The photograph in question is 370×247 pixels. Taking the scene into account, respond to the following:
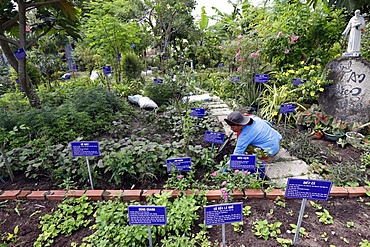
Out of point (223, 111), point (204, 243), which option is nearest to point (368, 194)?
point (204, 243)

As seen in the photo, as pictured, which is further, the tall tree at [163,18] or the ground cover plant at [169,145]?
the tall tree at [163,18]

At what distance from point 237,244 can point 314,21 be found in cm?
466

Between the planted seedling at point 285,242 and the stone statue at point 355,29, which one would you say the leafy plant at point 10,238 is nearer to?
the planted seedling at point 285,242

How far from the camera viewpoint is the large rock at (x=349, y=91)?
3.51m

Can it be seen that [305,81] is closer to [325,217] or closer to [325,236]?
[325,217]

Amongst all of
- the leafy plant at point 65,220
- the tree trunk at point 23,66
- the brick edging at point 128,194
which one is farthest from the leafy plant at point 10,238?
the tree trunk at point 23,66

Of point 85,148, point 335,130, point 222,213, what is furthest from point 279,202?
point 335,130

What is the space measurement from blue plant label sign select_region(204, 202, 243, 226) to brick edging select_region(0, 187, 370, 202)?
636 mm

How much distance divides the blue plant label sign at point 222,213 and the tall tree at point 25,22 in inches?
136

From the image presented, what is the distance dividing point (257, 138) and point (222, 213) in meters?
1.38

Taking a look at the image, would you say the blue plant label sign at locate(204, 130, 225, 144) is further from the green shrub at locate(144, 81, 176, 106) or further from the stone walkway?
the green shrub at locate(144, 81, 176, 106)

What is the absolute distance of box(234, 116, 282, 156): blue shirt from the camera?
2.51 m

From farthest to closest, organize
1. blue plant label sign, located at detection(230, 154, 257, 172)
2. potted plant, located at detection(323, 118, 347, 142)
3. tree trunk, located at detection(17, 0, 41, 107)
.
Result: potted plant, located at detection(323, 118, 347, 142) → tree trunk, located at detection(17, 0, 41, 107) → blue plant label sign, located at detection(230, 154, 257, 172)

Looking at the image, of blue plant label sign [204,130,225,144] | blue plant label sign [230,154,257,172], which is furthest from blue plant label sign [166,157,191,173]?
blue plant label sign [204,130,225,144]
